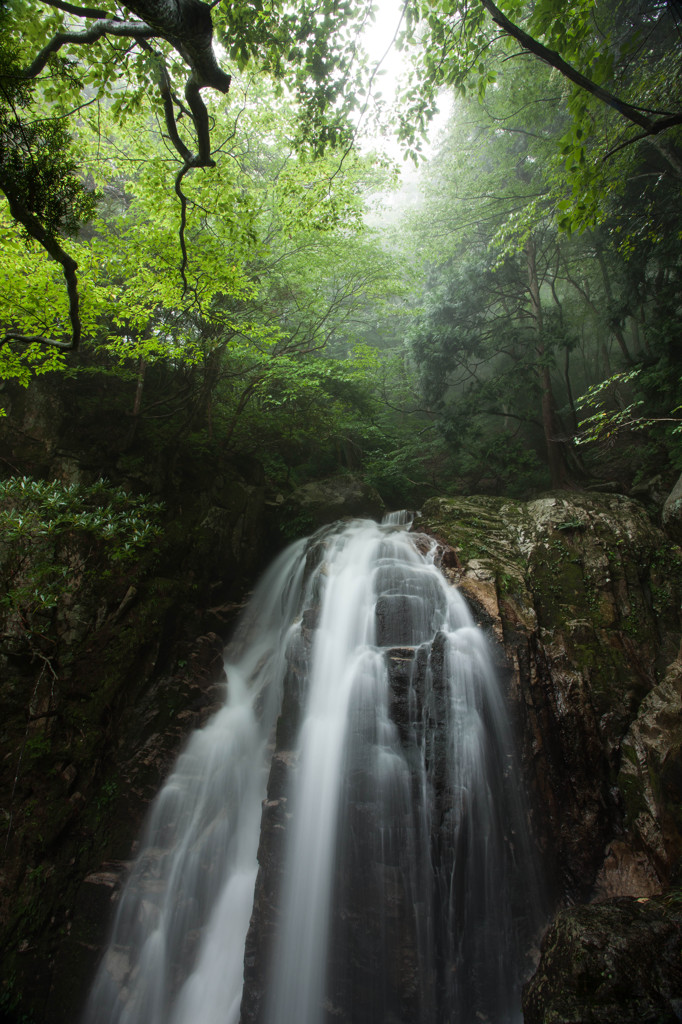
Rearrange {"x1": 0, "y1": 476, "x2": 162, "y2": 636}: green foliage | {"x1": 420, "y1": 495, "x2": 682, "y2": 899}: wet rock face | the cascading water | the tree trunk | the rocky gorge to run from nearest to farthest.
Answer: the rocky gorge, the cascading water, {"x1": 420, "y1": 495, "x2": 682, "y2": 899}: wet rock face, {"x1": 0, "y1": 476, "x2": 162, "y2": 636}: green foliage, the tree trunk

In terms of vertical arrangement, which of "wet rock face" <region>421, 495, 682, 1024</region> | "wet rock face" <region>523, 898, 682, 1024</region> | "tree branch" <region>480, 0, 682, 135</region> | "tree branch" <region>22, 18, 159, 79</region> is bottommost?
"wet rock face" <region>523, 898, 682, 1024</region>

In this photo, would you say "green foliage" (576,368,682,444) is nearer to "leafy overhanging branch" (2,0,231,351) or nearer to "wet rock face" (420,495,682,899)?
"wet rock face" (420,495,682,899)

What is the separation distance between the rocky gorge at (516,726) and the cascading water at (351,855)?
37cm

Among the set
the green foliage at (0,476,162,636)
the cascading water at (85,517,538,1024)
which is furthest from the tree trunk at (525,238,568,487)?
the green foliage at (0,476,162,636)

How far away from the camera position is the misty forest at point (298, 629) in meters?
3.90

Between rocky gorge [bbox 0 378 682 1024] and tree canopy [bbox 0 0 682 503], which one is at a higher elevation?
tree canopy [bbox 0 0 682 503]

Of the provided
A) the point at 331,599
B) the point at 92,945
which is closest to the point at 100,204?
the point at 331,599

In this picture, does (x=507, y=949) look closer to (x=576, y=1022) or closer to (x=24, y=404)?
(x=576, y=1022)

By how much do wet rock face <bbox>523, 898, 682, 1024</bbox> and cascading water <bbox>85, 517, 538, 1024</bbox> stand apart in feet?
4.54

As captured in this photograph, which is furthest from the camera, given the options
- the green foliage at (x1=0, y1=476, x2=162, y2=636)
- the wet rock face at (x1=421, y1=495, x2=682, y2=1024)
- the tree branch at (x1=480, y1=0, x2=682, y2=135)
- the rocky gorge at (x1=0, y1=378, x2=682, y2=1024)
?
the green foliage at (x1=0, y1=476, x2=162, y2=636)

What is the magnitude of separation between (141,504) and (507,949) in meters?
7.75

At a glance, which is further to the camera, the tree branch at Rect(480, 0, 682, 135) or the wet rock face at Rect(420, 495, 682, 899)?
the wet rock face at Rect(420, 495, 682, 899)

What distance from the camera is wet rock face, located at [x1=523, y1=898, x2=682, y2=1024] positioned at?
272 centimetres

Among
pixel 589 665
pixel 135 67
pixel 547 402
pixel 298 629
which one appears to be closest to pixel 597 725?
pixel 589 665
